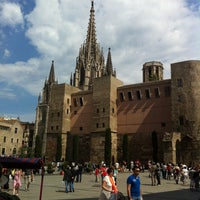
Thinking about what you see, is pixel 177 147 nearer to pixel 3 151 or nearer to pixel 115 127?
pixel 115 127

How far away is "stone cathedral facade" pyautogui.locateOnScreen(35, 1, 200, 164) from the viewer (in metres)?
36.3

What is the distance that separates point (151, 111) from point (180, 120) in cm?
529

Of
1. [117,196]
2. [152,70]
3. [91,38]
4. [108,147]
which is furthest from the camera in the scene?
[91,38]

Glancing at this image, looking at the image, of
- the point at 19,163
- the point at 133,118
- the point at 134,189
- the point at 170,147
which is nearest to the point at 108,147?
the point at 133,118

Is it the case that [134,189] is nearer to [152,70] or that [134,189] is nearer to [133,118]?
[133,118]

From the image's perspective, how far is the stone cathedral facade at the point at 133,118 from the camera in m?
36.3

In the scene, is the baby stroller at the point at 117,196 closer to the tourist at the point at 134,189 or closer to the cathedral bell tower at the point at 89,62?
the tourist at the point at 134,189

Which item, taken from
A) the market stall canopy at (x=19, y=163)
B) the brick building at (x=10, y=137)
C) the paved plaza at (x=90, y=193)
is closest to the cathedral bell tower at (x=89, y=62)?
the brick building at (x=10, y=137)

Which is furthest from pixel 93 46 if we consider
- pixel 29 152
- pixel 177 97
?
pixel 177 97

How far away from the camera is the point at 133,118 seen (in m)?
42.5

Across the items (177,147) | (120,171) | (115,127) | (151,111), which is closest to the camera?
(120,171)

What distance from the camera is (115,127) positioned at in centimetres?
4381

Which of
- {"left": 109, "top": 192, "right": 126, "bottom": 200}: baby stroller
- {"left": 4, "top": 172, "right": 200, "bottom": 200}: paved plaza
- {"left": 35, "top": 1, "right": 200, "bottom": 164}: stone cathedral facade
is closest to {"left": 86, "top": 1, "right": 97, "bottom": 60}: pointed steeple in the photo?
{"left": 35, "top": 1, "right": 200, "bottom": 164}: stone cathedral facade

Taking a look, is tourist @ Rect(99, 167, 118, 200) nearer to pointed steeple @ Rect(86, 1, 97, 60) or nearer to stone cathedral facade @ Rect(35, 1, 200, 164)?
stone cathedral facade @ Rect(35, 1, 200, 164)
